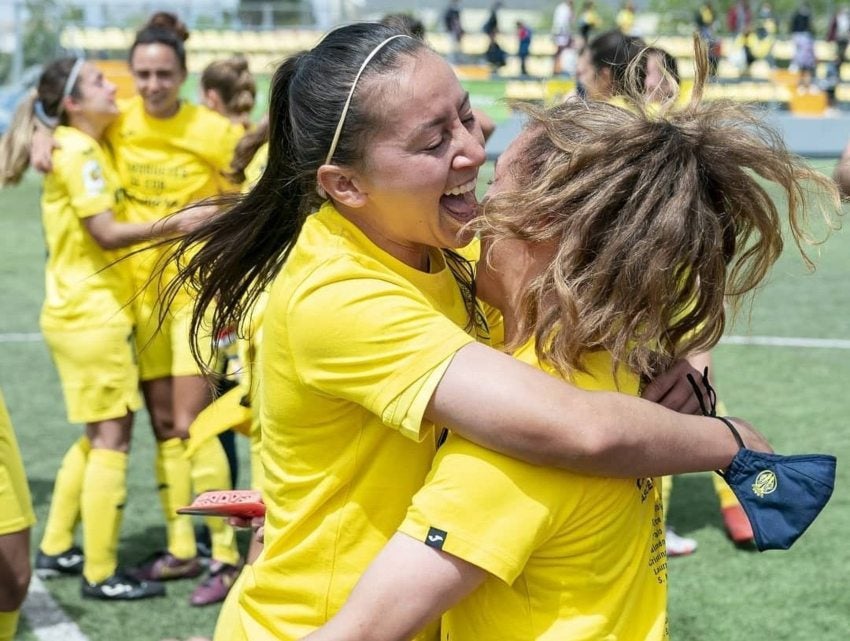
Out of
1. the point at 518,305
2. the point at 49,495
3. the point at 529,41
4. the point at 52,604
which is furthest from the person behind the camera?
the point at 529,41

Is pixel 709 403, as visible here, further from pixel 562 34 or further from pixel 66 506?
pixel 562 34

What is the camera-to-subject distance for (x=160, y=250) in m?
5.36

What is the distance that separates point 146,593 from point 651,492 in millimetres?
3766

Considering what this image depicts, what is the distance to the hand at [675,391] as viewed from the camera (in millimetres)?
2078

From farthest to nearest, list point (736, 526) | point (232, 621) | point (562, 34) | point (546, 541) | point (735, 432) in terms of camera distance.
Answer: point (562, 34) → point (736, 526) → point (232, 621) → point (735, 432) → point (546, 541)

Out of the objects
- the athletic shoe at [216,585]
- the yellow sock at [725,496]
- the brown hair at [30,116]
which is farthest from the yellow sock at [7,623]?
the yellow sock at [725,496]

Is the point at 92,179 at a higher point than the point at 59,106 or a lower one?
lower

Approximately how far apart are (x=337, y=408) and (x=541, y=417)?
366mm

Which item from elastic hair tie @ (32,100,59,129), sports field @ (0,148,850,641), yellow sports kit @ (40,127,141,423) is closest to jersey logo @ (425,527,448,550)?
sports field @ (0,148,850,641)

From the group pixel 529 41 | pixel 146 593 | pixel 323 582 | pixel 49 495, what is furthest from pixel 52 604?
pixel 529 41

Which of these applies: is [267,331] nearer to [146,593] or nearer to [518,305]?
[518,305]

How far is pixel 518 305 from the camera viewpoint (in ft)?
6.81

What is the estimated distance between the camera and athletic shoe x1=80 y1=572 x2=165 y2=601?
211 inches

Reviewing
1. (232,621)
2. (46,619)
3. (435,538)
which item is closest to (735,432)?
(435,538)
